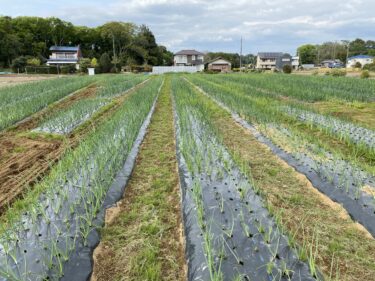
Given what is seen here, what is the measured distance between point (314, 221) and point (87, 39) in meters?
57.9

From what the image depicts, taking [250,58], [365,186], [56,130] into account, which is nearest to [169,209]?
[365,186]

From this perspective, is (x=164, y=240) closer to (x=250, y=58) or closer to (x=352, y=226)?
(x=352, y=226)

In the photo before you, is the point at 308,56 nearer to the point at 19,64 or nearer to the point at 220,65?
the point at 220,65

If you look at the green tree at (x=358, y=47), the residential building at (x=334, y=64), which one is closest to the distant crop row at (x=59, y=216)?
the residential building at (x=334, y=64)

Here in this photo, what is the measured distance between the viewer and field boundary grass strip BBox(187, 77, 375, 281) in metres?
2.05

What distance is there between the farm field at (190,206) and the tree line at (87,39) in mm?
41563

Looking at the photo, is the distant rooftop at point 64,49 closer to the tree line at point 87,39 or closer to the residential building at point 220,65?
the tree line at point 87,39

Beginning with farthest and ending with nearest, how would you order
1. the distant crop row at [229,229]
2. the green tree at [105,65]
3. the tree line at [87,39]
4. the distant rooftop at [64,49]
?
the distant rooftop at [64,49] → the tree line at [87,39] → the green tree at [105,65] → the distant crop row at [229,229]

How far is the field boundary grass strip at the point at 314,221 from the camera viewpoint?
6.72ft

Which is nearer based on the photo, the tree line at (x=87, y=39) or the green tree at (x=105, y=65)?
the green tree at (x=105, y=65)

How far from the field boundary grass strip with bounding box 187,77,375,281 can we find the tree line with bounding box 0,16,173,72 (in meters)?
42.8

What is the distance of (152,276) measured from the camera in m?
2.03

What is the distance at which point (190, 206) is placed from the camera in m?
2.79

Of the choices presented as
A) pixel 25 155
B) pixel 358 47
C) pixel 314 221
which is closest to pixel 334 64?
pixel 358 47
